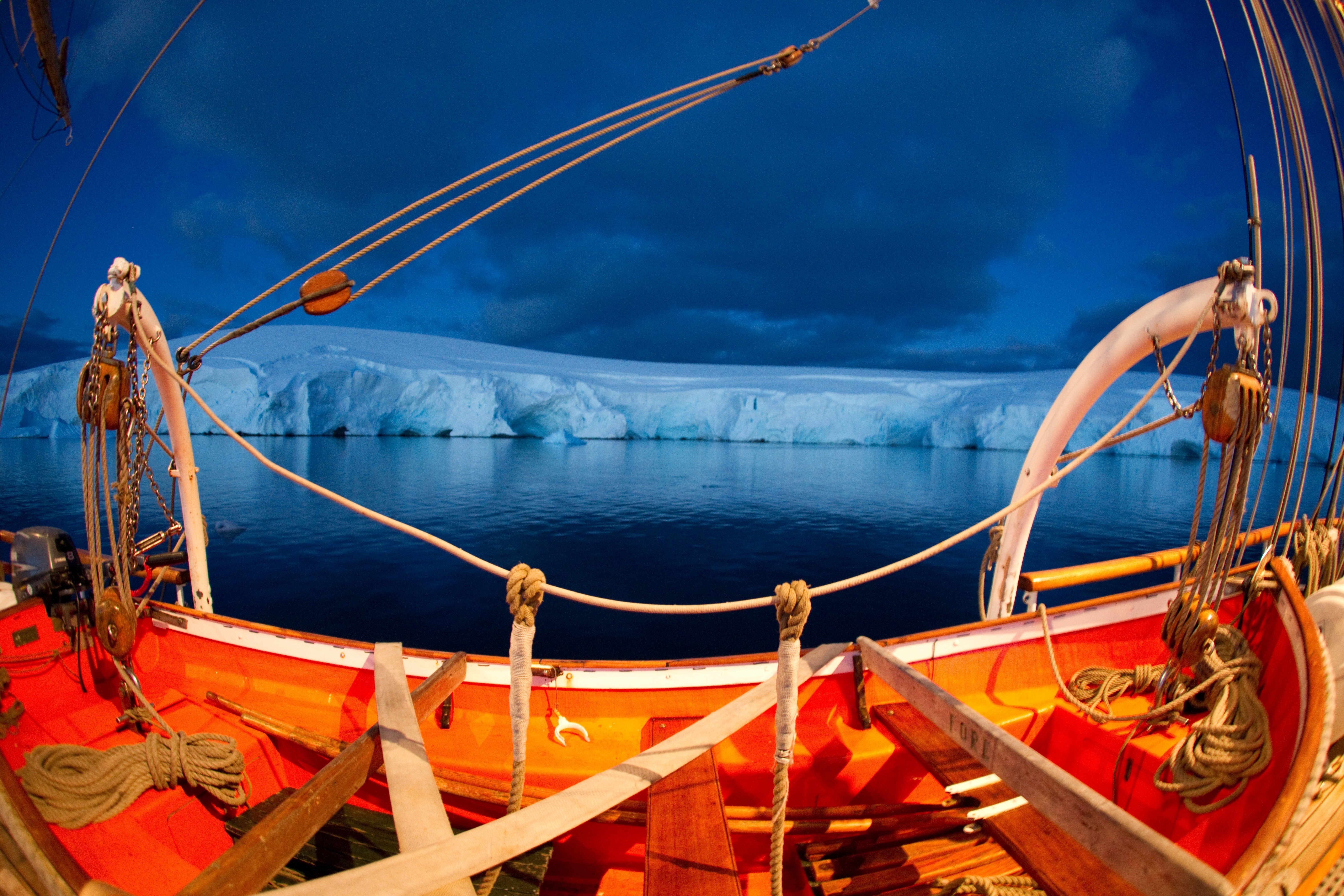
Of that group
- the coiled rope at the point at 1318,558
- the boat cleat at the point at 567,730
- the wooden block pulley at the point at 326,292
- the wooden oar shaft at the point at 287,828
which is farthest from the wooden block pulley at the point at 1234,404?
the wooden block pulley at the point at 326,292

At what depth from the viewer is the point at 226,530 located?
1145cm

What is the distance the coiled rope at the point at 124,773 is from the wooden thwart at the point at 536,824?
150cm

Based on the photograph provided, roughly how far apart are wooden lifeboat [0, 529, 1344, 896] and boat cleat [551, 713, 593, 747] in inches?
1.2

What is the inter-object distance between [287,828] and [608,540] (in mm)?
10330

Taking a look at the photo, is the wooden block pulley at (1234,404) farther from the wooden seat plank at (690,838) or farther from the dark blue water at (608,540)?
the dark blue water at (608,540)

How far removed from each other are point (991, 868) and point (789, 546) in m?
9.79

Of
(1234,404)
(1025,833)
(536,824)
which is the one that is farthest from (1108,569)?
(536,824)

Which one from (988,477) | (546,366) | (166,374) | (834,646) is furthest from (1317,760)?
(546,366)

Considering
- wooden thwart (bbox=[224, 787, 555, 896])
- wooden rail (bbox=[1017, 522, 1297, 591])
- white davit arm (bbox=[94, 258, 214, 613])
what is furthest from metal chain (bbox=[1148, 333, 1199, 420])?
white davit arm (bbox=[94, 258, 214, 613])

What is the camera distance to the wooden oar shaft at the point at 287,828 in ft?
3.93

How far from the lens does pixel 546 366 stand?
1951 inches

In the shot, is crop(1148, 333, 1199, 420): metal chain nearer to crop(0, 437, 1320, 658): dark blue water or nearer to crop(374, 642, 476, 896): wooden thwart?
crop(374, 642, 476, 896): wooden thwart

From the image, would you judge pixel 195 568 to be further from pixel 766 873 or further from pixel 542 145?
pixel 766 873

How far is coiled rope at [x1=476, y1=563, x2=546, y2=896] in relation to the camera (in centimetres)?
138
